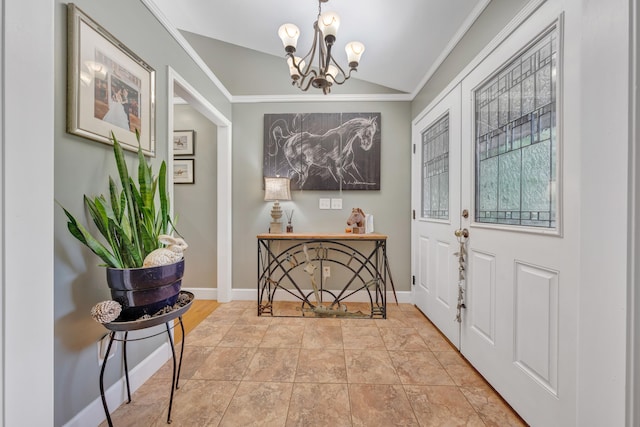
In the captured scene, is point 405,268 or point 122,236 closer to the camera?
point 122,236

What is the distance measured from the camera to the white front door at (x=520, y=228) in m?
1.05

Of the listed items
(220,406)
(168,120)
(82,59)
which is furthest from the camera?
(168,120)

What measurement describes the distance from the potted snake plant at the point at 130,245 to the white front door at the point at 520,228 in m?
1.71

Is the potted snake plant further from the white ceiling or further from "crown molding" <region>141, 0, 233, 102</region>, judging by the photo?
the white ceiling

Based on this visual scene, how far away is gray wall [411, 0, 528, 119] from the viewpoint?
4.39 feet

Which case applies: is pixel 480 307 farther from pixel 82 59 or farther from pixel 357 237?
pixel 82 59

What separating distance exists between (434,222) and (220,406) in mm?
2001

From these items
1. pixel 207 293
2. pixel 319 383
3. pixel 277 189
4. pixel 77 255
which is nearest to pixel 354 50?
pixel 277 189

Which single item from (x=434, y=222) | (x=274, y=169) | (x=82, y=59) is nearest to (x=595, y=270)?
(x=434, y=222)

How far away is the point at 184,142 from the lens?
281 cm

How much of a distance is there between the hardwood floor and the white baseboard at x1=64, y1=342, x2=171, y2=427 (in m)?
0.31

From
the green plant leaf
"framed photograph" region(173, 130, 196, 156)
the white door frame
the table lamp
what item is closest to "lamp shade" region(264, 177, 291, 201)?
the table lamp

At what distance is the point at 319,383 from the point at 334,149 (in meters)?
2.12

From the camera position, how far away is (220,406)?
1307 millimetres
